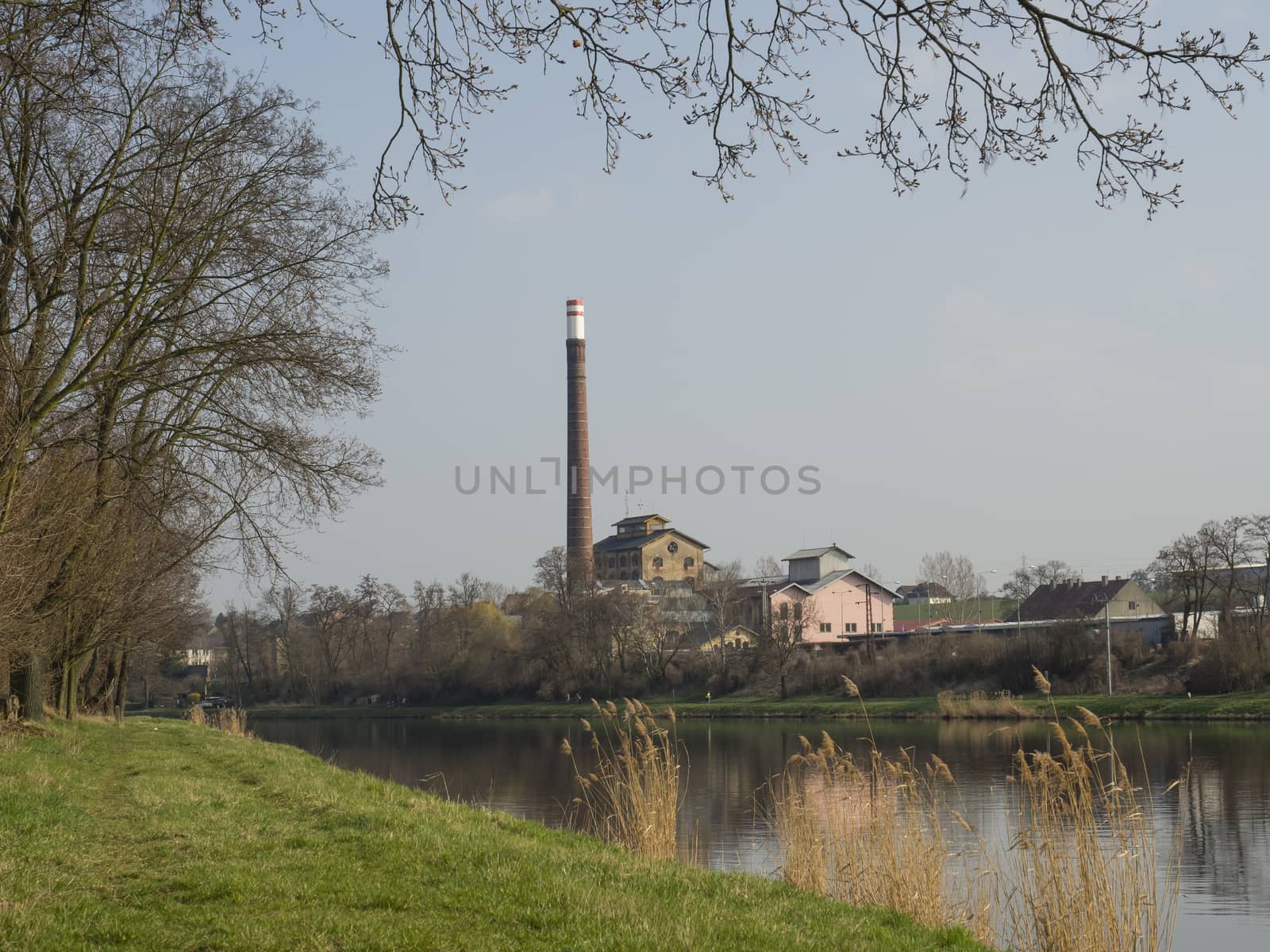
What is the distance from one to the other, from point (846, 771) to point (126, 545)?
13.6 metres

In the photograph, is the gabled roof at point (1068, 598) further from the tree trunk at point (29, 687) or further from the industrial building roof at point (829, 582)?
the tree trunk at point (29, 687)

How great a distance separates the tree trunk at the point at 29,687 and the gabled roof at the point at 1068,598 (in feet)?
229

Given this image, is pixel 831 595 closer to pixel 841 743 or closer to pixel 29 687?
pixel 841 743

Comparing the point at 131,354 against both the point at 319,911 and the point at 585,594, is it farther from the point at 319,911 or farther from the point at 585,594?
the point at 585,594

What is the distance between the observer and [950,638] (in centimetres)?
6206

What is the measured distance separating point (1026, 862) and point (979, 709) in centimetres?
4048

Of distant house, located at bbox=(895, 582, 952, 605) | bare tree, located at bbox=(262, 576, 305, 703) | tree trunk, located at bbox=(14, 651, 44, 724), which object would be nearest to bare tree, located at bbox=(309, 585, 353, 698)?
bare tree, located at bbox=(262, 576, 305, 703)

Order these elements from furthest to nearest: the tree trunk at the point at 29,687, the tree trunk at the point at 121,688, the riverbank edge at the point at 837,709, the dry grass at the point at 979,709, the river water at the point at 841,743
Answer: the dry grass at the point at 979,709
the riverbank edge at the point at 837,709
the tree trunk at the point at 121,688
the tree trunk at the point at 29,687
the river water at the point at 841,743

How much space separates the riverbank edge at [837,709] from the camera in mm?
45500

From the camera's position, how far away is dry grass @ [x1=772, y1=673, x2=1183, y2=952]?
30.5ft

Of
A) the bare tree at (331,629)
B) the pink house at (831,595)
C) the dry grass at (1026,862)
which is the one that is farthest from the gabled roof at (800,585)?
the dry grass at (1026,862)

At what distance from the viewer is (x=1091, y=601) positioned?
83.2 metres

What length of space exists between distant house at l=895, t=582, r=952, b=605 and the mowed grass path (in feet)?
291

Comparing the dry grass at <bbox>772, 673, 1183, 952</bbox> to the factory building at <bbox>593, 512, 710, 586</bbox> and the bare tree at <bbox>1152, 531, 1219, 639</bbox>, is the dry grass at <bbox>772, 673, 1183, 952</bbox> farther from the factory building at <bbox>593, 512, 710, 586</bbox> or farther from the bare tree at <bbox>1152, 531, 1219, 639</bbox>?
the factory building at <bbox>593, 512, 710, 586</bbox>
